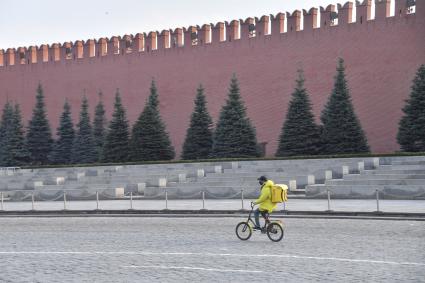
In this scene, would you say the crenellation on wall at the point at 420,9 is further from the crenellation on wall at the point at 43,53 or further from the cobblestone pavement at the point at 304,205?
the crenellation on wall at the point at 43,53

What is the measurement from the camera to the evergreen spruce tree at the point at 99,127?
38344 mm

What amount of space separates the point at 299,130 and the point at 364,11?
6676 mm

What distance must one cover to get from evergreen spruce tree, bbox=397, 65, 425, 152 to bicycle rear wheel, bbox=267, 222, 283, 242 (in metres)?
17.9

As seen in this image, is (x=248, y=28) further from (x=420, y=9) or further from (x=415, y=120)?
(x=415, y=120)

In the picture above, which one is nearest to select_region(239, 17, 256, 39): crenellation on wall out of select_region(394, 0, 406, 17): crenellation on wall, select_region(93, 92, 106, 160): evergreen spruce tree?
select_region(394, 0, 406, 17): crenellation on wall

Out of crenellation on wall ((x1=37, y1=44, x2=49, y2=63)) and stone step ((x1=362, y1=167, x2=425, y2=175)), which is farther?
crenellation on wall ((x1=37, y1=44, x2=49, y2=63))

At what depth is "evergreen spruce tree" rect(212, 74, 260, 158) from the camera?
3164 cm

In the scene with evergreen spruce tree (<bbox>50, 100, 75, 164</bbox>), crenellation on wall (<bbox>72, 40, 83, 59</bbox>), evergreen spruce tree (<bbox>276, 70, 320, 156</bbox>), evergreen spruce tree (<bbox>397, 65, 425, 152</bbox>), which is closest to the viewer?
evergreen spruce tree (<bbox>397, 65, 425, 152</bbox>)

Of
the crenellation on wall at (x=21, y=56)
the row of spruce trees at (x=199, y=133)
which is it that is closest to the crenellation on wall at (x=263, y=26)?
the row of spruce trees at (x=199, y=133)

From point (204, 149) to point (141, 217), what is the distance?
17.1 m

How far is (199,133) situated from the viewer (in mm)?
33438

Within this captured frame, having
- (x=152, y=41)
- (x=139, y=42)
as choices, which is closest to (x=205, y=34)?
(x=152, y=41)

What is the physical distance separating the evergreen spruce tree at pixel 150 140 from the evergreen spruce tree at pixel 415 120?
11976 mm

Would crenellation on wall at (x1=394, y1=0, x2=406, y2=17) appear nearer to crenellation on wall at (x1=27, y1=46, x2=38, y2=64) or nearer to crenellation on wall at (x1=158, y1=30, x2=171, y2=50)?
crenellation on wall at (x1=158, y1=30, x2=171, y2=50)
